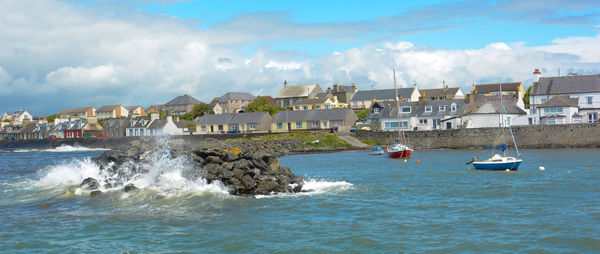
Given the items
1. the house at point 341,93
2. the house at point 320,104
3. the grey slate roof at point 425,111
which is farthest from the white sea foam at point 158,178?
the house at point 341,93

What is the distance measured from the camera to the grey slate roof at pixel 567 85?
73.6m

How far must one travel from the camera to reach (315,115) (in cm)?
9662

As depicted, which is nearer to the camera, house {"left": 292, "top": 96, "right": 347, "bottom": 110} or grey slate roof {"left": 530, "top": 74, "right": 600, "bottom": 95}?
grey slate roof {"left": 530, "top": 74, "right": 600, "bottom": 95}

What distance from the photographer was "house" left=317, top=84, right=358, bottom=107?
129 metres

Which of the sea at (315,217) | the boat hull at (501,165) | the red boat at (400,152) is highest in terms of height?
the red boat at (400,152)

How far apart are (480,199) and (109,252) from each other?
55.8 feet

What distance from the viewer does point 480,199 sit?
24.3 m

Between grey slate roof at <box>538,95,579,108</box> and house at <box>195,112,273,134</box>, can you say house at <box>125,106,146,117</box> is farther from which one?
grey slate roof at <box>538,95,579,108</box>

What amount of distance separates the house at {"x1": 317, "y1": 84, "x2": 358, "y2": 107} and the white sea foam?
318ft

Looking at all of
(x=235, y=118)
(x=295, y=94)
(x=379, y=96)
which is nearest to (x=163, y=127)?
(x=235, y=118)

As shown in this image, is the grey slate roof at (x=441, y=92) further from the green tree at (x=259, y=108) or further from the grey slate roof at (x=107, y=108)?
the grey slate roof at (x=107, y=108)

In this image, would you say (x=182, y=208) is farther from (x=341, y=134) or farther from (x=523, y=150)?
(x=341, y=134)

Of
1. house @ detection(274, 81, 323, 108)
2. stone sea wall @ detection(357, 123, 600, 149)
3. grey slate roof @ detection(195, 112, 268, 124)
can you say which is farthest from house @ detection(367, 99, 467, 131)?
house @ detection(274, 81, 323, 108)

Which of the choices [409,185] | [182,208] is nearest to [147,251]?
[182,208]
